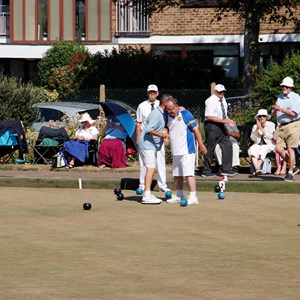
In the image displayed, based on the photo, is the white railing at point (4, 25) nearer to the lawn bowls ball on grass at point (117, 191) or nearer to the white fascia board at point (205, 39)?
the white fascia board at point (205, 39)

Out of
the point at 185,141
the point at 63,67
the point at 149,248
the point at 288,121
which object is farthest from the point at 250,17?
the point at 149,248

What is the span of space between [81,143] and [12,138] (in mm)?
1507

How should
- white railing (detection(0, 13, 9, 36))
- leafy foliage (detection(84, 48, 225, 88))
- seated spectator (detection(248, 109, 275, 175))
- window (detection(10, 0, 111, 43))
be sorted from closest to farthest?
seated spectator (detection(248, 109, 275, 175))
leafy foliage (detection(84, 48, 225, 88))
window (detection(10, 0, 111, 43))
white railing (detection(0, 13, 9, 36))

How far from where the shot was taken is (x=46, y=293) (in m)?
9.59

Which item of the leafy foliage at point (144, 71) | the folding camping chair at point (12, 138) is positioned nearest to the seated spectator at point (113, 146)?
the folding camping chair at point (12, 138)

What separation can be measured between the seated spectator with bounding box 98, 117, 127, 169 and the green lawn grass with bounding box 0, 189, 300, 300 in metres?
3.84

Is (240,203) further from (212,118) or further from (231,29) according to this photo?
(231,29)

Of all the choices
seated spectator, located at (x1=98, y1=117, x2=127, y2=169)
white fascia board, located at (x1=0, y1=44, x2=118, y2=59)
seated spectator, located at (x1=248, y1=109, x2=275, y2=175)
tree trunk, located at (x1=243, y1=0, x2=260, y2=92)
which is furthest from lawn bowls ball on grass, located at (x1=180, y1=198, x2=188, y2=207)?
white fascia board, located at (x1=0, y1=44, x2=118, y2=59)

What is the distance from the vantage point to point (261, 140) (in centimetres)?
2055

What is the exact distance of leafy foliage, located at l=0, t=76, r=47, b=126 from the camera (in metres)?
26.3

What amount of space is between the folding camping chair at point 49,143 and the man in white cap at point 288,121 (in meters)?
5.28

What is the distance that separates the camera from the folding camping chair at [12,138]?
2300 cm

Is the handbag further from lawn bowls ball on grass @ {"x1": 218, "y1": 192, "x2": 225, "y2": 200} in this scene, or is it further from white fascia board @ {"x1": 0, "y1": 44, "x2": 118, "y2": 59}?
white fascia board @ {"x1": 0, "y1": 44, "x2": 118, "y2": 59}

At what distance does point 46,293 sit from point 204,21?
120 ft
